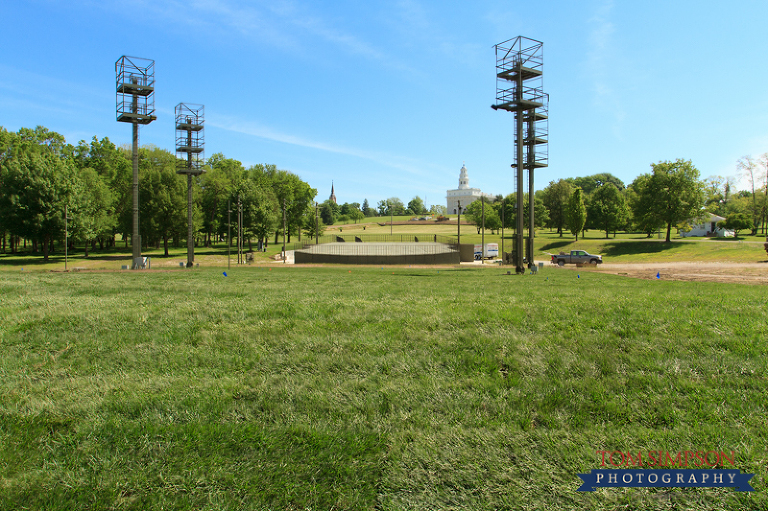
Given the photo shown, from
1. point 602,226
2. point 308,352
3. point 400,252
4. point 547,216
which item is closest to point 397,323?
point 308,352

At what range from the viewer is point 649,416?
4.35 meters

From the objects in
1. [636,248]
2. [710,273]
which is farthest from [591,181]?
[710,273]

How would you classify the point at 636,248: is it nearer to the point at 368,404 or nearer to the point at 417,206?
the point at 368,404

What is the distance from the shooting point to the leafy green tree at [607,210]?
72625 millimetres

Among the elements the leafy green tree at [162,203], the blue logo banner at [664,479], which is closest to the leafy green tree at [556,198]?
the leafy green tree at [162,203]

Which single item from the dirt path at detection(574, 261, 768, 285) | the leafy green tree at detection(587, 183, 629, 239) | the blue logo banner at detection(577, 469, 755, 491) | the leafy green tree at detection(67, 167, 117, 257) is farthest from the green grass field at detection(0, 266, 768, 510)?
the leafy green tree at detection(587, 183, 629, 239)

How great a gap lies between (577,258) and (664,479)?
3851 cm

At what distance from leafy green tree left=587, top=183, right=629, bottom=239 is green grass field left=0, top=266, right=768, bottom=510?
241 ft

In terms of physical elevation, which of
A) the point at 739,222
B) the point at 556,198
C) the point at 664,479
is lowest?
the point at 664,479

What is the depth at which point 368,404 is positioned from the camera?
4555 millimetres

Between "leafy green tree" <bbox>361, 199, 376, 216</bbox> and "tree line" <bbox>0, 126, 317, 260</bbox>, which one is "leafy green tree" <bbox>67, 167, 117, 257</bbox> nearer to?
"tree line" <bbox>0, 126, 317, 260</bbox>

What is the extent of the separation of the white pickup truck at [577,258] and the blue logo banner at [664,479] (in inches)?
1485

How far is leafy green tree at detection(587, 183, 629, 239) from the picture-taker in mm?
72625

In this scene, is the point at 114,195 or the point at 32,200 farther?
the point at 114,195
